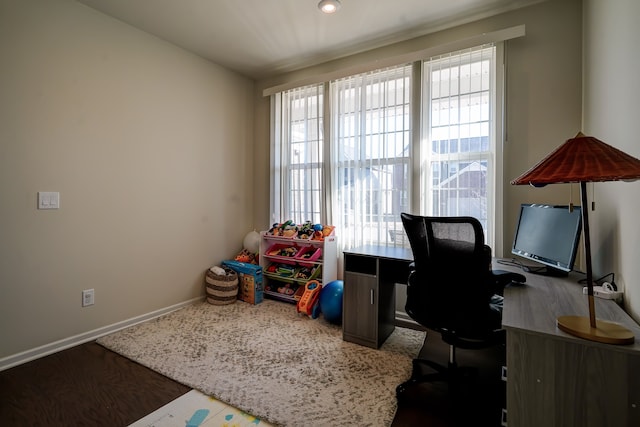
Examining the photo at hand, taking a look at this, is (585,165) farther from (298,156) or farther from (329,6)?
(298,156)

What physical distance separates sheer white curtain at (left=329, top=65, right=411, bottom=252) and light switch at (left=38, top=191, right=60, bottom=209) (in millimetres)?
2379

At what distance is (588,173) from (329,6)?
7.34 feet

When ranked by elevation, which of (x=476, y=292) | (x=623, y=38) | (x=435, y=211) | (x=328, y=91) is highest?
(x=328, y=91)

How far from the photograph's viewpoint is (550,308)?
1.27 metres

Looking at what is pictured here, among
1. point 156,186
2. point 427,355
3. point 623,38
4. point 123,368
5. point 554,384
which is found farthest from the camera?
point 156,186

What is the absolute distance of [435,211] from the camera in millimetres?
2674

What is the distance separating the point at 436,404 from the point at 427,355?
565mm

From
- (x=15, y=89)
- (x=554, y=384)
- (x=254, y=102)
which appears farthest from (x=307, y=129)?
(x=554, y=384)

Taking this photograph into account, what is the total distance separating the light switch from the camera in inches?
86.2

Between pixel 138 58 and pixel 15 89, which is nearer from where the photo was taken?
pixel 15 89

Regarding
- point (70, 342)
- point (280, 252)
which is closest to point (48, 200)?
point (70, 342)

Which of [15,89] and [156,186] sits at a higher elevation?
[15,89]

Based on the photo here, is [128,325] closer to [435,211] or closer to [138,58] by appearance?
[138,58]

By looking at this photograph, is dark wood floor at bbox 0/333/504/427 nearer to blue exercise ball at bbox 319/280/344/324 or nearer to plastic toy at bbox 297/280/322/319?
blue exercise ball at bbox 319/280/344/324
